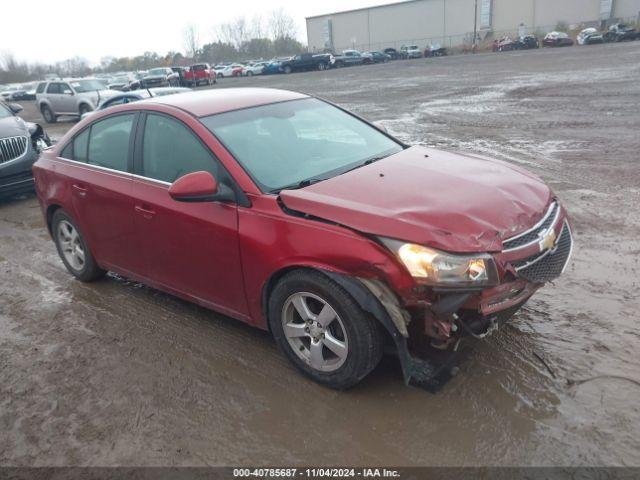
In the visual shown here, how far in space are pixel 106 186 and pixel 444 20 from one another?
270 feet

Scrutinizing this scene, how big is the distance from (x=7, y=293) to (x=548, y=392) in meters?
4.88

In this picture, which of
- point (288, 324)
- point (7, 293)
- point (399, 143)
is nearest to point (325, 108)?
point (399, 143)

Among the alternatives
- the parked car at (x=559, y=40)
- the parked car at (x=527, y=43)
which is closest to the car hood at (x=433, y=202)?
the parked car at (x=559, y=40)

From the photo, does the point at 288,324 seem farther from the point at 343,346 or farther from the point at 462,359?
the point at 462,359

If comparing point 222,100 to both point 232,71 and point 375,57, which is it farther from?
point 232,71

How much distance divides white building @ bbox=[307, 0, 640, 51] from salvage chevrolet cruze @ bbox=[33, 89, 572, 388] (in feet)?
236

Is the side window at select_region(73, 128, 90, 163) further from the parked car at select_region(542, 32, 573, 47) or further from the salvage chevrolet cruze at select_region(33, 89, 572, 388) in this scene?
the parked car at select_region(542, 32, 573, 47)

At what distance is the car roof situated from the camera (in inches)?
163

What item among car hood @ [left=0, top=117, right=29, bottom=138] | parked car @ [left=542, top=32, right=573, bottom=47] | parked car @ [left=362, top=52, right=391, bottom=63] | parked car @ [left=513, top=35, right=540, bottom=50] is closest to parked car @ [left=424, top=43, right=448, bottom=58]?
parked car @ [left=362, top=52, right=391, bottom=63]

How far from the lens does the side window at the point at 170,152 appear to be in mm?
3850

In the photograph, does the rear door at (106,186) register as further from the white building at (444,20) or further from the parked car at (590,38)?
the white building at (444,20)

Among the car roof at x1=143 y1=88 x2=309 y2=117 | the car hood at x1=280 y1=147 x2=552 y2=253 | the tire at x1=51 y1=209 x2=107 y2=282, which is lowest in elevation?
the tire at x1=51 y1=209 x2=107 y2=282

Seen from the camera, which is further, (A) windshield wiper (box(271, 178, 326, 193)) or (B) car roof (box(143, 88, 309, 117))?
(B) car roof (box(143, 88, 309, 117))

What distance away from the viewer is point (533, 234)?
10.5 feet
